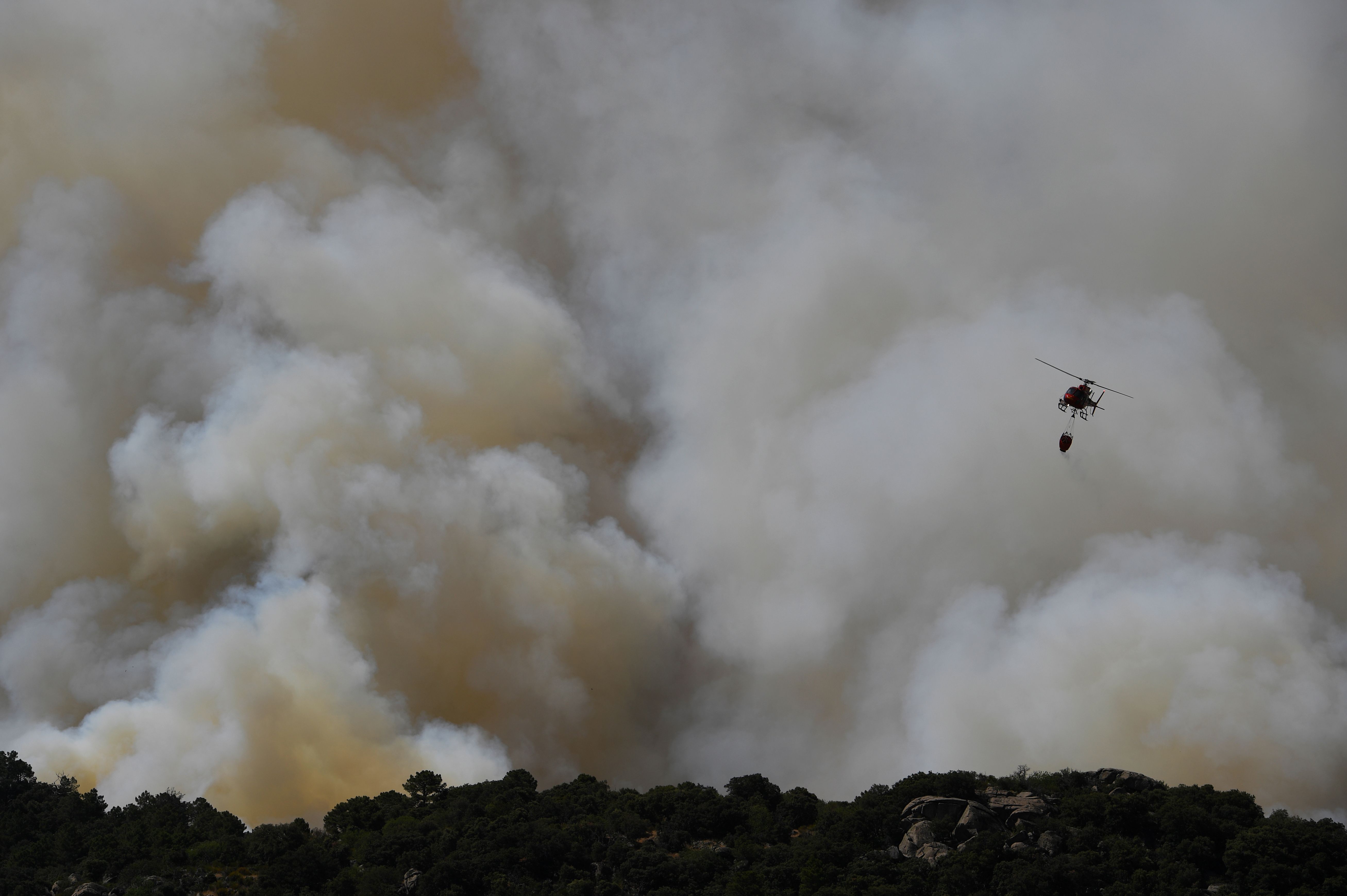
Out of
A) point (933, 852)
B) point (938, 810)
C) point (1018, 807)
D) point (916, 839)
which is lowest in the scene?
point (933, 852)

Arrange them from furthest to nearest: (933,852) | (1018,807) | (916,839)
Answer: (1018,807) < (916,839) < (933,852)

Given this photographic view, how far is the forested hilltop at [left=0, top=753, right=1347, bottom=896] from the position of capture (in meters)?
92.3

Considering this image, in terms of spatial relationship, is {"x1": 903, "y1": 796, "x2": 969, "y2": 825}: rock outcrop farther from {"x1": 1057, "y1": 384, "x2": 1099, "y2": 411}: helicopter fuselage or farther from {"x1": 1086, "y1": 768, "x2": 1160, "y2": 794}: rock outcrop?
{"x1": 1057, "y1": 384, "x2": 1099, "y2": 411}: helicopter fuselage

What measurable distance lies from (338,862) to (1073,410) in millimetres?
100869

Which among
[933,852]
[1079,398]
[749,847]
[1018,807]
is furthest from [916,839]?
[1079,398]

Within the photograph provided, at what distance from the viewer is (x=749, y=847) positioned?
103m

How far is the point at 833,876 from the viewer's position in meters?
94.2

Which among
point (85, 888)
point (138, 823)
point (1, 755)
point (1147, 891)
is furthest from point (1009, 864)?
point (1, 755)

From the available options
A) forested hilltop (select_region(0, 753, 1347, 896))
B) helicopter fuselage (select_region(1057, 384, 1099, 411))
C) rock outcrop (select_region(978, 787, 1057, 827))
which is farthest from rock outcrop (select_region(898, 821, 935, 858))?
helicopter fuselage (select_region(1057, 384, 1099, 411))

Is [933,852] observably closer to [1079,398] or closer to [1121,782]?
[1121,782]

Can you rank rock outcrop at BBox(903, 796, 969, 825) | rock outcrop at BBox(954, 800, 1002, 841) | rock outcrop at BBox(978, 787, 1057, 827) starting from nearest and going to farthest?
rock outcrop at BBox(954, 800, 1002, 841)
rock outcrop at BBox(978, 787, 1057, 827)
rock outcrop at BBox(903, 796, 969, 825)

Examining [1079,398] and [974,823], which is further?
[1079,398]

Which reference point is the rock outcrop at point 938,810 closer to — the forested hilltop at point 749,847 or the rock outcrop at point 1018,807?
the forested hilltop at point 749,847

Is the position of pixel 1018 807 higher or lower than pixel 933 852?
higher
